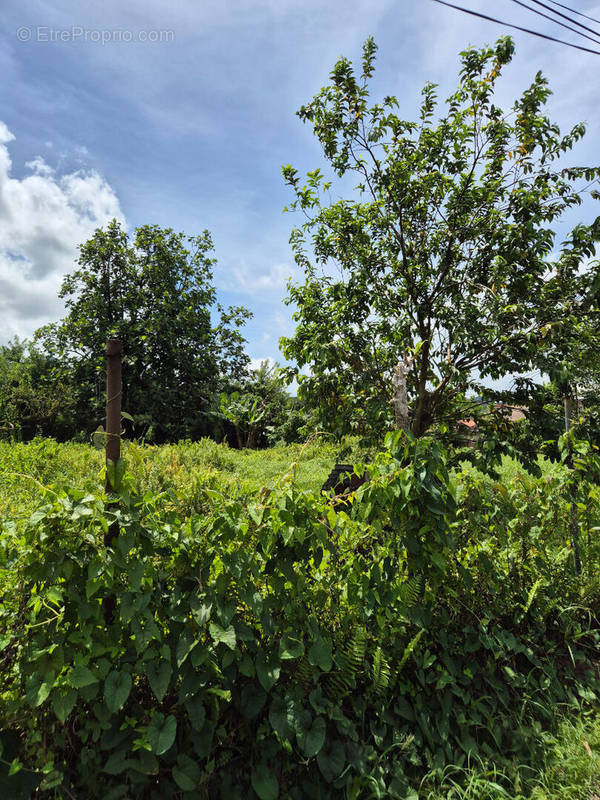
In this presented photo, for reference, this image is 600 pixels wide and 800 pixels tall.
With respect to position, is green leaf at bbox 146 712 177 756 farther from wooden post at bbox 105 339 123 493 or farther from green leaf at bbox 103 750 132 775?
wooden post at bbox 105 339 123 493

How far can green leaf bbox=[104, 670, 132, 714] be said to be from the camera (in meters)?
1.53

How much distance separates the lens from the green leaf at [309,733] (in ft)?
5.69

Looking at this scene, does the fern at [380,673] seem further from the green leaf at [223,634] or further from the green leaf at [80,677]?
the green leaf at [80,677]

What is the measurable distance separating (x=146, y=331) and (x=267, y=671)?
13.6m

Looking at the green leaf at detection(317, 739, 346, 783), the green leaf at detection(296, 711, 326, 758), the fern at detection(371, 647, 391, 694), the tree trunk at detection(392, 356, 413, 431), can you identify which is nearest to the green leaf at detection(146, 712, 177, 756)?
the green leaf at detection(296, 711, 326, 758)

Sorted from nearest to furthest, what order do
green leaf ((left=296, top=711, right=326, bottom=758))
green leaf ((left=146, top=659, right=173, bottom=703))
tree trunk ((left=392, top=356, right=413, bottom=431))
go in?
green leaf ((left=146, top=659, right=173, bottom=703)), green leaf ((left=296, top=711, right=326, bottom=758)), tree trunk ((left=392, top=356, right=413, bottom=431))

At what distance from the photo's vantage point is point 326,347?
4.18m

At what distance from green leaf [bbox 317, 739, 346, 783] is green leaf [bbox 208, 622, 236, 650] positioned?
70 cm

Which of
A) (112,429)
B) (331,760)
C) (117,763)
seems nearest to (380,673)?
(331,760)

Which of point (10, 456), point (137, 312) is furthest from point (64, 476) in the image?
point (137, 312)

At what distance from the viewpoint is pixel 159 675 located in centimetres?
161

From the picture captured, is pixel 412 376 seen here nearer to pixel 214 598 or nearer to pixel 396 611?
pixel 396 611

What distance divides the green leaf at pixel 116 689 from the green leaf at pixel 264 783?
→ 2.02ft

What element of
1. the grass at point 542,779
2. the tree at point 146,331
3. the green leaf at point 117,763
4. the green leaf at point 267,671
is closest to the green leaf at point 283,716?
the green leaf at point 267,671
